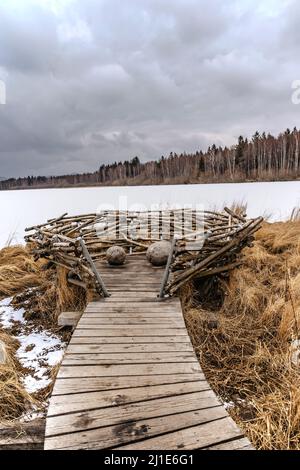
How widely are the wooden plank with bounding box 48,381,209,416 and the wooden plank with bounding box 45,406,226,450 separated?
23 cm

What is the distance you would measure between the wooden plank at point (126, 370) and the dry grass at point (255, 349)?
657mm

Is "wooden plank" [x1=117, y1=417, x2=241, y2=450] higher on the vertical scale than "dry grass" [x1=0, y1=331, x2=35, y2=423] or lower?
higher

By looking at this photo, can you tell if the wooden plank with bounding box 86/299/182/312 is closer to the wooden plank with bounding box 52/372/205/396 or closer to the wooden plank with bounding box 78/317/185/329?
the wooden plank with bounding box 78/317/185/329

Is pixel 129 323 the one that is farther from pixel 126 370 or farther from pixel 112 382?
pixel 112 382

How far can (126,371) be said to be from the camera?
9.38 ft

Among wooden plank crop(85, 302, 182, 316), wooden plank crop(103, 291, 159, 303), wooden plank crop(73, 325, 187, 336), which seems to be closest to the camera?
wooden plank crop(73, 325, 187, 336)

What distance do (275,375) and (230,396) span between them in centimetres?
57

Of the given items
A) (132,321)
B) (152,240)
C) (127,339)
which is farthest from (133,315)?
(152,240)

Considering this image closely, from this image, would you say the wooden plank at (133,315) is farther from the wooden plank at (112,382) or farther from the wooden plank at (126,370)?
the wooden plank at (112,382)

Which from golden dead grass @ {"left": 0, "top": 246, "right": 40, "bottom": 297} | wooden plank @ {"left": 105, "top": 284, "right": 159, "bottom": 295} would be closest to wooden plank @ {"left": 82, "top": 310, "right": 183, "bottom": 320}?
wooden plank @ {"left": 105, "top": 284, "right": 159, "bottom": 295}

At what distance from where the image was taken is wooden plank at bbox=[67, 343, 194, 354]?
10.5 ft

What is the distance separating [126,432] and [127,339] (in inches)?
51.5

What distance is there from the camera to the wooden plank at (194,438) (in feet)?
6.75
